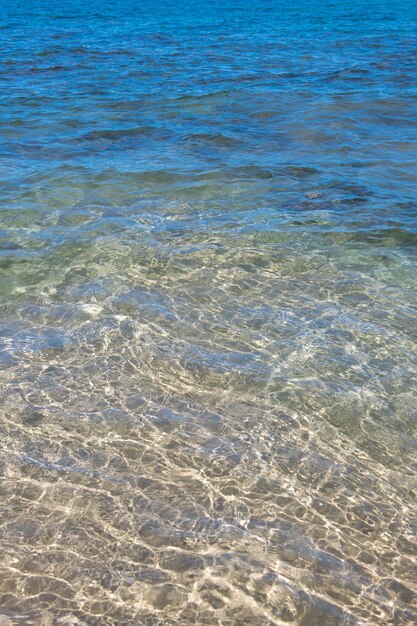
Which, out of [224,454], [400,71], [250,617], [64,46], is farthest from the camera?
[64,46]

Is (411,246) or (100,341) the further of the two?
(411,246)

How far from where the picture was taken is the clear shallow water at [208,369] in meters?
4.99

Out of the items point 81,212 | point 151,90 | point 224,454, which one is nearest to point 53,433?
point 224,454

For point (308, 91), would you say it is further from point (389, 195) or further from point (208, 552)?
point (208, 552)

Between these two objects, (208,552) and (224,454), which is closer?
(208,552)

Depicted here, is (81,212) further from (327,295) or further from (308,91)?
A: (308,91)

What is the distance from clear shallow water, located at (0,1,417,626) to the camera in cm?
499

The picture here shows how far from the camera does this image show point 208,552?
5.16 metres

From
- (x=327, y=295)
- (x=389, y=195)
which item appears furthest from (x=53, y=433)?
(x=389, y=195)

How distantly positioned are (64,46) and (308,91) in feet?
41.8

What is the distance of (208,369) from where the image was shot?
24.3ft

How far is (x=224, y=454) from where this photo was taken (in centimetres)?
617

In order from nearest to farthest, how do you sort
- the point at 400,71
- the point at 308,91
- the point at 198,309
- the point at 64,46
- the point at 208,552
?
the point at 208,552 → the point at 198,309 → the point at 308,91 → the point at 400,71 → the point at 64,46

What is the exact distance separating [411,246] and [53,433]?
258 inches
